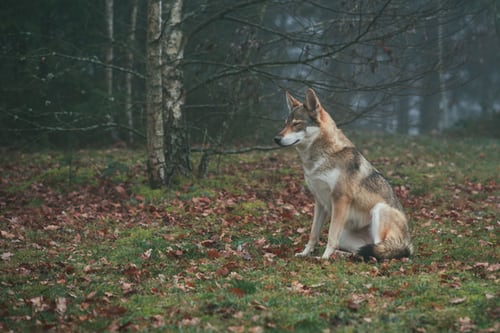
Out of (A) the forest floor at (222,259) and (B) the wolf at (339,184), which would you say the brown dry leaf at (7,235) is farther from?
(B) the wolf at (339,184)

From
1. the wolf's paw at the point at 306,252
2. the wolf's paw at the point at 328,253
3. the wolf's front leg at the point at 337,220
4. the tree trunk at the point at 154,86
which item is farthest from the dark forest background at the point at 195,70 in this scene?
the wolf's paw at the point at 328,253

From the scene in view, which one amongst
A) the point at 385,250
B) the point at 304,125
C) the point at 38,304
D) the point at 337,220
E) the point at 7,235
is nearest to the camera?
the point at 38,304

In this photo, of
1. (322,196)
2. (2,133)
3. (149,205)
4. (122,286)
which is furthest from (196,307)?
(2,133)

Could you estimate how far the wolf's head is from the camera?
7812 mm

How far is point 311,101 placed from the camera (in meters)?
7.84

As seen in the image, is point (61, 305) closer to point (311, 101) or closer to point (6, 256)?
point (6, 256)

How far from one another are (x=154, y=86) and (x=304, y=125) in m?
4.99

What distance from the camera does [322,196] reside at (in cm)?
793

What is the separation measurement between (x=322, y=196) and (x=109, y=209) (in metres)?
A: 4.85

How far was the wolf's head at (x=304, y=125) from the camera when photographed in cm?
781

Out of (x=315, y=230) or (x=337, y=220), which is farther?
(x=315, y=230)

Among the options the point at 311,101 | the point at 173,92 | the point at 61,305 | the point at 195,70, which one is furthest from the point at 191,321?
the point at 195,70

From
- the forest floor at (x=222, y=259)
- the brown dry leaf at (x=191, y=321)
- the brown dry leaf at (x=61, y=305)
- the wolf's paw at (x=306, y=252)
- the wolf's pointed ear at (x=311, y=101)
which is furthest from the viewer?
the wolf's paw at (x=306, y=252)

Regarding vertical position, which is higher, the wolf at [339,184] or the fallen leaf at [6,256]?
the wolf at [339,184]
